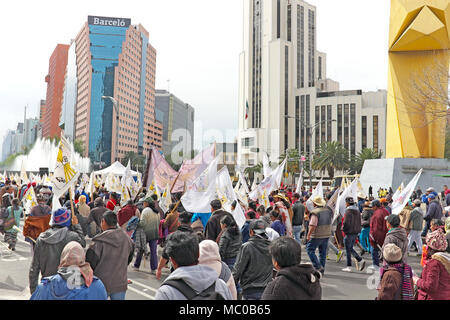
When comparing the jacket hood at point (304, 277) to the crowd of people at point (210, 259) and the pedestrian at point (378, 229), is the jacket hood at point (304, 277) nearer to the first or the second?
the crowd of people at point (210, 259)

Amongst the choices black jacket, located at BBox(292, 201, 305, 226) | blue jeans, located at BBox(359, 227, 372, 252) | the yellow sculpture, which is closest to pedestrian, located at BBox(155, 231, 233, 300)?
black jacket, located at BBox(292, 201, 305, 226)

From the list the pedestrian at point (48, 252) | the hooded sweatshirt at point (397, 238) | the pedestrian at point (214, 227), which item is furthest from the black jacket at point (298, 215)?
the pedestrian at point (48, 252)

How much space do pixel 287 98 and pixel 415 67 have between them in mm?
61021

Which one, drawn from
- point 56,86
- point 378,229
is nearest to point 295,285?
point 378,229

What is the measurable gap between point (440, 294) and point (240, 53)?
9529cm

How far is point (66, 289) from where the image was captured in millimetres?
2912

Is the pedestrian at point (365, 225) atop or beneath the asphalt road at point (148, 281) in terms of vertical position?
atop

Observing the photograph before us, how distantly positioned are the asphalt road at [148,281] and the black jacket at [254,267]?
2.56 m

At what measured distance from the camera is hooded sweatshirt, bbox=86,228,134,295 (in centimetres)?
420

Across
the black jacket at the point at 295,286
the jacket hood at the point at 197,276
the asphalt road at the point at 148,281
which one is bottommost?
the asphalt road at the point at 148,281

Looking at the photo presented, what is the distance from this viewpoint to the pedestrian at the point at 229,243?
537cm

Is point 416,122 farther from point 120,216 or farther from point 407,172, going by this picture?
point 120,216

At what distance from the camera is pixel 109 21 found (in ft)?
400

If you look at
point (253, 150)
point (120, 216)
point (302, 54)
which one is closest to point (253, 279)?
point (120, 216)
